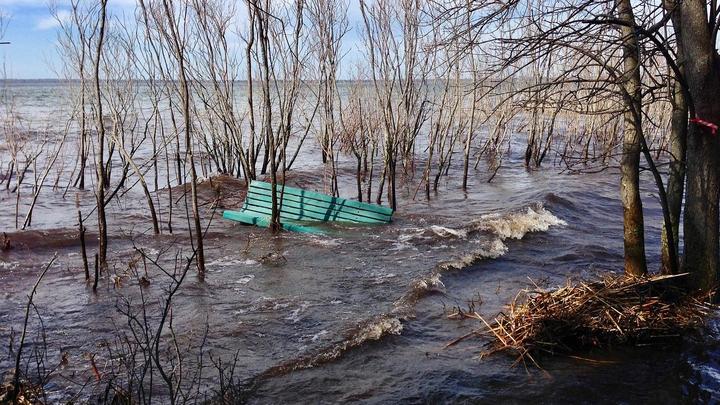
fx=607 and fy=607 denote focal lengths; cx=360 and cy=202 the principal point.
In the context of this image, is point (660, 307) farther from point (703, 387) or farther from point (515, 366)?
point (515, 366)

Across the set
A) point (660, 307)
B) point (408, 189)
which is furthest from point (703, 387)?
point (408, 189)

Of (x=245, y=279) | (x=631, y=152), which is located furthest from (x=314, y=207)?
(x=631, y=152)

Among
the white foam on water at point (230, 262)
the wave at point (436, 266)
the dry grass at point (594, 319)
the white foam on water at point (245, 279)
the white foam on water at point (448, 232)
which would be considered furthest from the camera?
the white foam on water at point (448, 232)

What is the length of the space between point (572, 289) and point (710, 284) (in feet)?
4.43

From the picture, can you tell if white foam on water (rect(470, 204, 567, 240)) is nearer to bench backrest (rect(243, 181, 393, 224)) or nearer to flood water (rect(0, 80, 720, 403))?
flood water (rect(0, 80, 720, 403))

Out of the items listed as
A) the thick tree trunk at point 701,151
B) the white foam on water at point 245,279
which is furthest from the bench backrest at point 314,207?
the thick tree trunk at point 701,151

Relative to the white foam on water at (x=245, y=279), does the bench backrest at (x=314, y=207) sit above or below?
above

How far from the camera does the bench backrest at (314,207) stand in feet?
35.1

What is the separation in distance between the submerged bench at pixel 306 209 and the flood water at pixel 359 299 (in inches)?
9.8

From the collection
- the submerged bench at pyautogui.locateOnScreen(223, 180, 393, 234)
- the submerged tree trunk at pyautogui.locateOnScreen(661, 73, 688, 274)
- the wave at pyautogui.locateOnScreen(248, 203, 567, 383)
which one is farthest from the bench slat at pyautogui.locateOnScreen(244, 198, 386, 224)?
the submerged tree trunk at pyautogui.locateOnScreen(661, 73, 688, 274)

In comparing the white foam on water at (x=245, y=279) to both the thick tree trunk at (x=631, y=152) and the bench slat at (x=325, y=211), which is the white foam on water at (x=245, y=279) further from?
the thick tree trunk at (x=631, y=152)

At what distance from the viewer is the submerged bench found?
10.7m

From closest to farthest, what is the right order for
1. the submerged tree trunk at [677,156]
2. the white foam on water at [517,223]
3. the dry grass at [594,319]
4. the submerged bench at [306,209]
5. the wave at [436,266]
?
the dry grass at [594,319], the wave at [436,266], the submerged tree trunk at [677,156], the white foam on water at [517,223], the submerged bench at [306,209]

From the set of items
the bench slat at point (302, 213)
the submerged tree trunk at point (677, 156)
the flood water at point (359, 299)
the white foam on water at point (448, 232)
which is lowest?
the flood water at point (359, 299)
